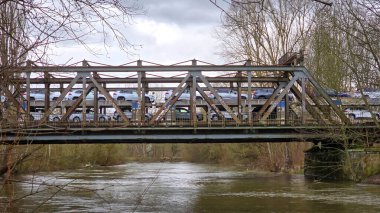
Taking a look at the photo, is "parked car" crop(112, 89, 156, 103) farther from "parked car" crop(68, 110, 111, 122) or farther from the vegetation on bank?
the vegetation on bank

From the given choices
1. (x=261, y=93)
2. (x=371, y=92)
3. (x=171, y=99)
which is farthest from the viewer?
(x=261, y=93)

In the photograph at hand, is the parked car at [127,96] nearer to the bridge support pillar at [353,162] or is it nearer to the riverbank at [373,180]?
the bridge support pillar at [353,162]

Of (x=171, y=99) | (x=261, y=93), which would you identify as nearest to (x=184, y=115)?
(x=171, y=99)

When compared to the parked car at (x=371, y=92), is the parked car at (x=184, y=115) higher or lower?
lower

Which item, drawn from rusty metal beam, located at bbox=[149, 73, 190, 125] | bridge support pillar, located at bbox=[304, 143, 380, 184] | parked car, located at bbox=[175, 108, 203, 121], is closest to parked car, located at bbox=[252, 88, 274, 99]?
parked car, located at bbox=[175, 108, 203, 121]

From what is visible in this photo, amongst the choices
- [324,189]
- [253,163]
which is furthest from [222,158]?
[324,189]

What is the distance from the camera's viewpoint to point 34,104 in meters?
40.3

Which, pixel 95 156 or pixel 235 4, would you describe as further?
pixel 95 156

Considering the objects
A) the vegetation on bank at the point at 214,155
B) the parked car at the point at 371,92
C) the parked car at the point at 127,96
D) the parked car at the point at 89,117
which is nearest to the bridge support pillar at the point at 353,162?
the parked car at the point at 371,92

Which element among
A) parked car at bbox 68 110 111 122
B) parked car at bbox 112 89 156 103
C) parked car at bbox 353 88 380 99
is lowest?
parked car at bbox 68 110 111 122

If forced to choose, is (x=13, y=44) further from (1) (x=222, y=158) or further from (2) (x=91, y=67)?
(1) (x=222, y=158)

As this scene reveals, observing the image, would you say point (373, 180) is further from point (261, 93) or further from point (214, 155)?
point (214, 155)

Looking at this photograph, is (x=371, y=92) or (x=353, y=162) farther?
(x=353, y=162)

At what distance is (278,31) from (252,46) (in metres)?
3.82
